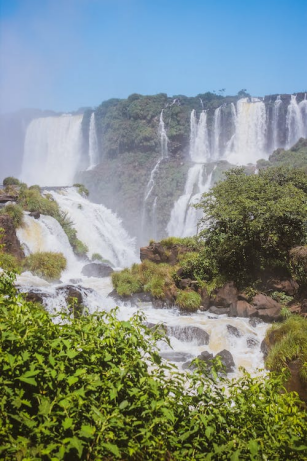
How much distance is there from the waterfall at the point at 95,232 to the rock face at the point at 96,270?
4231 millimetres

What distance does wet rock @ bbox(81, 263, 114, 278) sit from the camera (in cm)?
1903

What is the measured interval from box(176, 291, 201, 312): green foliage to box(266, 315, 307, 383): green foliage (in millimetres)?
4708

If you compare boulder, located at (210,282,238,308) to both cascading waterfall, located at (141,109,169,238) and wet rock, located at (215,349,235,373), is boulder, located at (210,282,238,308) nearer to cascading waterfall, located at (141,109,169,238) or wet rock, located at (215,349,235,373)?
wet rock, located at (215,349,235,373)

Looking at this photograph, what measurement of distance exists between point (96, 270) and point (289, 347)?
12.9m

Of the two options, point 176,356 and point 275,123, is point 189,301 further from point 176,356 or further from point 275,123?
point 275,123

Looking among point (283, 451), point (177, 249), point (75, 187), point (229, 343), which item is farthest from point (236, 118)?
point (283, 451)

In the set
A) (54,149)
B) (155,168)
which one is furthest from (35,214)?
(54,149)

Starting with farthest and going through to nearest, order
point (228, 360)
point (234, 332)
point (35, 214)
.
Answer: point (35, 214) < point (234, 332) < point (228, 360)

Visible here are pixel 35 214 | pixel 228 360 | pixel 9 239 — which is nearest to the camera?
pixel 228 360

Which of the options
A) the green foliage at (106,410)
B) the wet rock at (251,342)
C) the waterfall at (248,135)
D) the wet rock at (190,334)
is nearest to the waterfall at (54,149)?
the waterfall at (248,135)

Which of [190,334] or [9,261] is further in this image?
[9,261]

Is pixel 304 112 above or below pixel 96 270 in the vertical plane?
above

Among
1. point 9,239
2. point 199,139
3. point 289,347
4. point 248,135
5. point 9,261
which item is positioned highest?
point 199,139

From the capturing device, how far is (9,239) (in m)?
16.7
